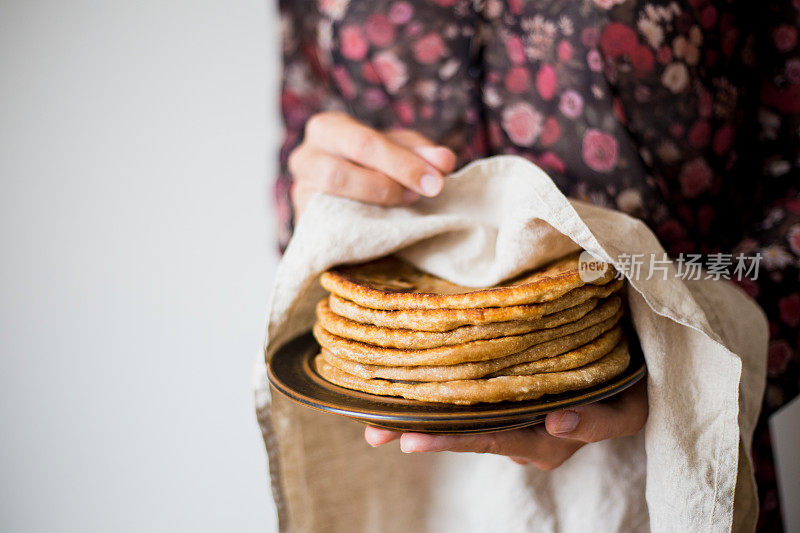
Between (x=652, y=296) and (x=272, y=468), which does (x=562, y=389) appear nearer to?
(x=652, y=296)

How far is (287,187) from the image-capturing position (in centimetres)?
97

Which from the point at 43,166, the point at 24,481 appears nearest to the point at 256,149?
the point at 43,166

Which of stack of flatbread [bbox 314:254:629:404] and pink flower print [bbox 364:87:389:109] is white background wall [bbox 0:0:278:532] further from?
stack of flatbread [bbox 314:254:629:404]

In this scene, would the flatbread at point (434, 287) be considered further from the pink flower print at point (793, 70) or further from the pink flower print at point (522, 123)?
the pink flower print at point (793, 70)

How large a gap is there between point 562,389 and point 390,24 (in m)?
0.68

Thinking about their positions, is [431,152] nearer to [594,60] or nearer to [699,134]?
[594,60]

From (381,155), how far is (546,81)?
0.30 meters

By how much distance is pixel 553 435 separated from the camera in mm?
601

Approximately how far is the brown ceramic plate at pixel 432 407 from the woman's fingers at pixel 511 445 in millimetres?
26

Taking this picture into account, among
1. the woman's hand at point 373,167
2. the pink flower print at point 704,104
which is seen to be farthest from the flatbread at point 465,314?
the pink flower print at point 704,104

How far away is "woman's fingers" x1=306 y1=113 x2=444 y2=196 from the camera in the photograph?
73cm

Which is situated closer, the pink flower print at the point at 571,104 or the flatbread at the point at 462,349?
the flatbread at the point at 462,349

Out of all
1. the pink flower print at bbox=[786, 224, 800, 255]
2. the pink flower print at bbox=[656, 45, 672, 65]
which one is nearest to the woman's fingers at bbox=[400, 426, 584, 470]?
the pink flower print at bbox=[786, 224, 800, 255]

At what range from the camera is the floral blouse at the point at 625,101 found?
81 centimetres
